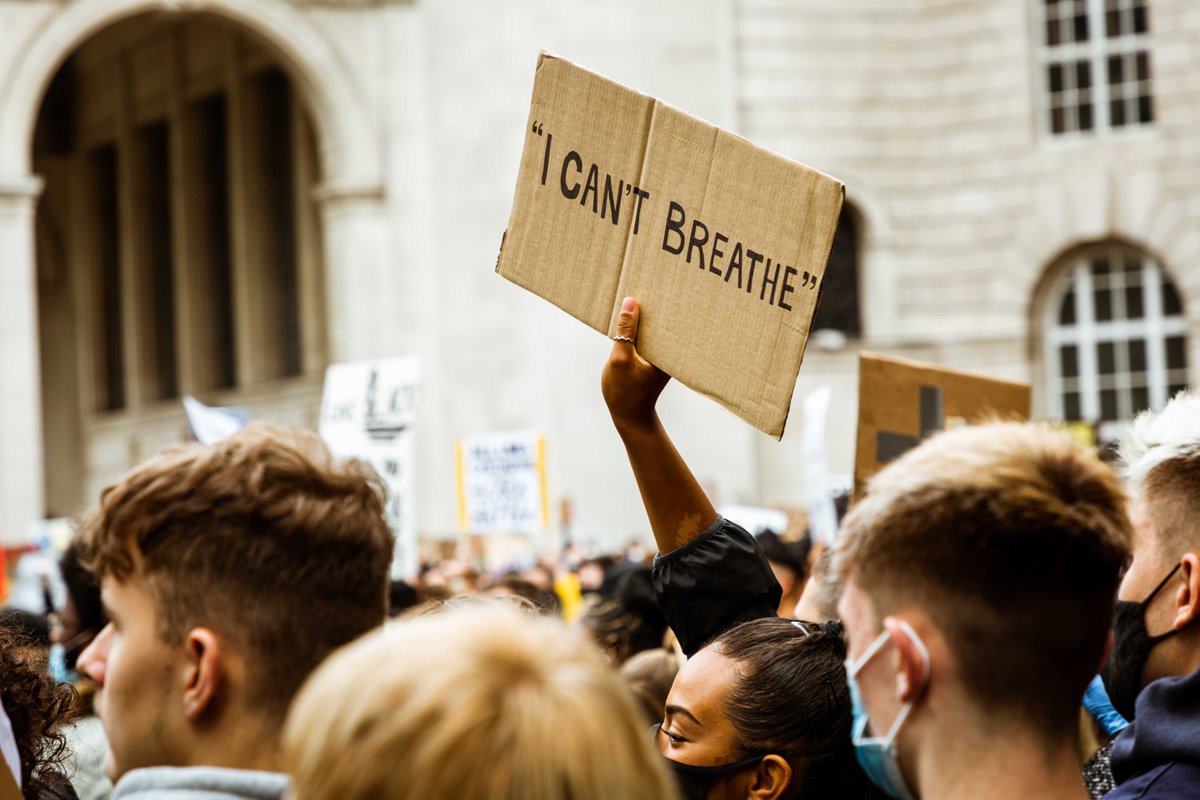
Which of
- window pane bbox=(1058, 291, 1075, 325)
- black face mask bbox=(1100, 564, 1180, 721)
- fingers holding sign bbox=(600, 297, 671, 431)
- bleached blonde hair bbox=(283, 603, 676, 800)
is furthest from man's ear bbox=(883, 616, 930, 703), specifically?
window pane bbox=(1058, 291, 1075, 325)

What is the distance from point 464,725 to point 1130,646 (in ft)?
5.50

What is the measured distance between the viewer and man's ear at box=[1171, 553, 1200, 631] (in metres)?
2.94

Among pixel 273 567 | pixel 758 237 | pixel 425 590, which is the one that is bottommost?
pixel 425 590

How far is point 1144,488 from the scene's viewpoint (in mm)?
3088

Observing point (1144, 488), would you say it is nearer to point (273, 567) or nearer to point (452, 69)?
point (273, 567)

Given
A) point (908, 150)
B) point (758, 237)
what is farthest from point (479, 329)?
point (758, 237)

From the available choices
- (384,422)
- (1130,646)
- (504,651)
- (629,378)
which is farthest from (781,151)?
(504,651)

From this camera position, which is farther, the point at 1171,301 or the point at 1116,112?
the point at 1116,112

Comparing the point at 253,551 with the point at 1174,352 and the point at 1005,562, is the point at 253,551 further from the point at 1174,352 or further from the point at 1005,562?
the point at 1174,352

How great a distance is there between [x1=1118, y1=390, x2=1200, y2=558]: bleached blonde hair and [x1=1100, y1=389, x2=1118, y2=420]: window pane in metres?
21.8

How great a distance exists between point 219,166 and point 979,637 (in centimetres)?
2926

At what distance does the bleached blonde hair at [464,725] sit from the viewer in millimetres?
1745

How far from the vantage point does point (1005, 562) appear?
7.36ft

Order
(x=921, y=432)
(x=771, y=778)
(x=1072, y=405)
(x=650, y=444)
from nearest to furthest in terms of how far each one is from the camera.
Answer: (x=771, y=778) < (x=650, y=444) < (x=921, y=432) < (x=1072, y=405)
